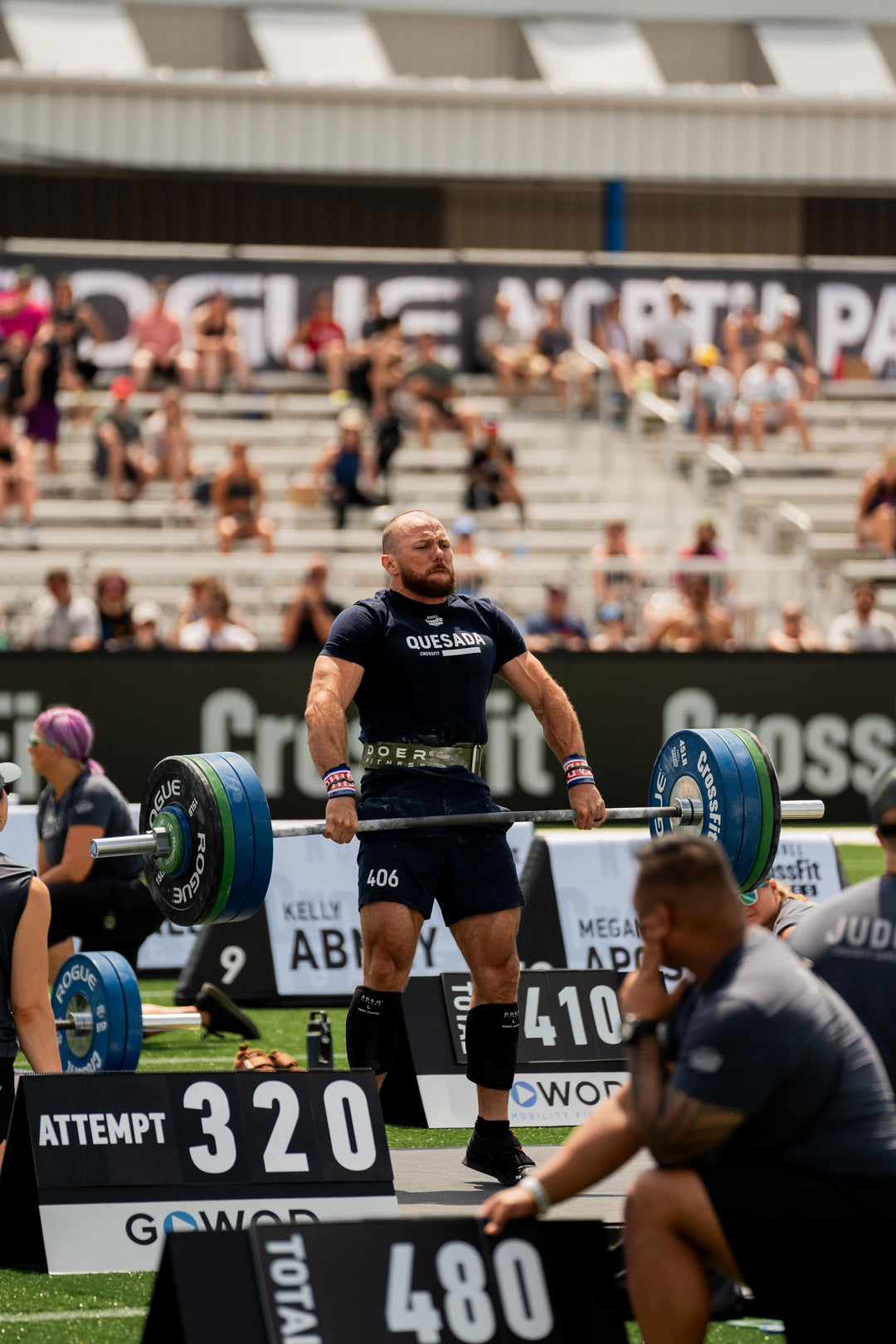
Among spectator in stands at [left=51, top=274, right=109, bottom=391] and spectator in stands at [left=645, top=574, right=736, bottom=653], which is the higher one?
spectator in stands at [left=51, top=274, right=109, bottom=391]

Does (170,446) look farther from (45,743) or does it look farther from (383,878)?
(383,878)

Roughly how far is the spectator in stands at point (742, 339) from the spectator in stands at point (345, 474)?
14.0 ft

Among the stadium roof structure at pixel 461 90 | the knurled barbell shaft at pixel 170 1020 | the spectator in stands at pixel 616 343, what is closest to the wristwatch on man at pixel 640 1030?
the knurled barbell shaft at pixel 170 1020

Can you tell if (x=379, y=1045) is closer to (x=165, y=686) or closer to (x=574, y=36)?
(x=165, y=686)

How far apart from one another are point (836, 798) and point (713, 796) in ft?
32.3

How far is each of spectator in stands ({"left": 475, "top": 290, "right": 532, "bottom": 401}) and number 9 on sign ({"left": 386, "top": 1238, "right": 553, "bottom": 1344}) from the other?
18.1 m

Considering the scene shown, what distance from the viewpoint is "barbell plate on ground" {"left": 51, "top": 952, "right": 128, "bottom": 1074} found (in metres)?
6.80

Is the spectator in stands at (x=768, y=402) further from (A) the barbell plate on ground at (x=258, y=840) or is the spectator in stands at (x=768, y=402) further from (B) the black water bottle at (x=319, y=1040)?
(A) the barbell plate on ground at (x=258, y=840)

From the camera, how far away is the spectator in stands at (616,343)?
848 inches

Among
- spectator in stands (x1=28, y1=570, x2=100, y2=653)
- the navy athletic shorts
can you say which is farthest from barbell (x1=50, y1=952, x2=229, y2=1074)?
spectator in stands (x1=28, y1=570, x2=100, y2=653)

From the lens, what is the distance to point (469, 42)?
27.3 metres

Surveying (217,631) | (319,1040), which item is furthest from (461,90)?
(319,1040)

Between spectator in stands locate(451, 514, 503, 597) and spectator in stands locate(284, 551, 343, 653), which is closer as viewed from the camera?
spectator in stands locate(284, 551, 343, 653)

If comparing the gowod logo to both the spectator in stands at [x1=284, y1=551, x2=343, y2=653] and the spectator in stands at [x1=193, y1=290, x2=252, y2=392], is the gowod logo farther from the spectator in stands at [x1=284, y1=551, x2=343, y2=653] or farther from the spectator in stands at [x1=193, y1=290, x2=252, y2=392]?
the spectator in stands at [x1=193, y1=290, x2=252, y2=392]
